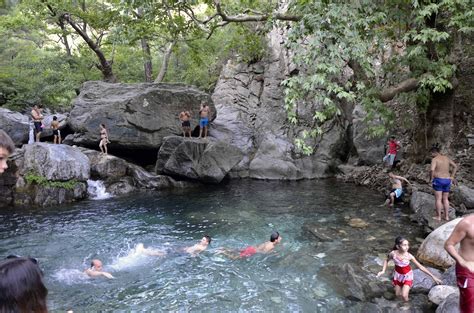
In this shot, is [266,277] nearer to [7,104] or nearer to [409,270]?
[409,270]

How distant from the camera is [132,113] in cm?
1784

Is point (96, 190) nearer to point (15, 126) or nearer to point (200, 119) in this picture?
point (15, 126)

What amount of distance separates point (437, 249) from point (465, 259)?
11.7 feet

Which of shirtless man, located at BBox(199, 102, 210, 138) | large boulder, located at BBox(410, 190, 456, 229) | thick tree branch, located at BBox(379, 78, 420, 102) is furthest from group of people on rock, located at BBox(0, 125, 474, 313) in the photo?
shirtless man, located at BBox(199, 102, 210, 138)

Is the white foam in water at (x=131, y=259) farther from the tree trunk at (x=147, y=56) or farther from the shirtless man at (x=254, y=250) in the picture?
the tree trunk at (x=147, y=56)

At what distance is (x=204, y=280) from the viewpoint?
26.1ft

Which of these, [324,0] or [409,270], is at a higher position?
[324,0]

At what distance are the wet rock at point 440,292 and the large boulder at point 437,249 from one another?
1246 millimetres

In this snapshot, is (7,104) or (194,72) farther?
(194,72)

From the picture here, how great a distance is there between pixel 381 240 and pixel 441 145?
5.06 metres

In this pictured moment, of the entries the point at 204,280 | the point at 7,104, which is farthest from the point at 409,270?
the point at 7,104

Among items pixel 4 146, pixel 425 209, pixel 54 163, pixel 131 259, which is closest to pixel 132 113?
pixel 54 163

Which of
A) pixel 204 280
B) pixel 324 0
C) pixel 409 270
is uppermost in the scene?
pixel 324 0

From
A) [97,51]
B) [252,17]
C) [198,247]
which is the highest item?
[97,51]
